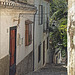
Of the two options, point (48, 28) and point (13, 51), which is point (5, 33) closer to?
point (13, 51)

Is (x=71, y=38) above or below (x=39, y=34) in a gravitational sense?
above

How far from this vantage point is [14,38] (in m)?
9.66

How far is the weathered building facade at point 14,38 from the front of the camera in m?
7.60

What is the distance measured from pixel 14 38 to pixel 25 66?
2568 millimetres

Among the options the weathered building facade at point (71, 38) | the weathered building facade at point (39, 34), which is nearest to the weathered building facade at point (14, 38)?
the weathered building facade at point (39, 34)

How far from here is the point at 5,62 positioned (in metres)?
8.02

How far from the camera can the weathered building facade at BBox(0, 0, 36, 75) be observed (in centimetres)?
760

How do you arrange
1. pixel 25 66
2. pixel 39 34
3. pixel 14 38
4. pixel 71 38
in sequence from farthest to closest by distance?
pixel 39 34, pixel 25 66, pixel 14 38, pixel 71 38

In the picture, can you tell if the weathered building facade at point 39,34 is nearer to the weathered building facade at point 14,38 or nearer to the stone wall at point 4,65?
the weathered building facade at point 14,38

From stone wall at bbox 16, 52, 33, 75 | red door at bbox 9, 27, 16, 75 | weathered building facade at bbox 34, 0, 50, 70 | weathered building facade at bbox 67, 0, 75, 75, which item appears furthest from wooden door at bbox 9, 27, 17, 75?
weathered building facade at bbox 67, 0, 75, 75

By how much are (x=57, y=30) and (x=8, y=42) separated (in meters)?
11.0

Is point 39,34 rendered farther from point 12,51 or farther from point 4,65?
point 4,65

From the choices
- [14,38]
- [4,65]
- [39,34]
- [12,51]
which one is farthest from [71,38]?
[39,34]

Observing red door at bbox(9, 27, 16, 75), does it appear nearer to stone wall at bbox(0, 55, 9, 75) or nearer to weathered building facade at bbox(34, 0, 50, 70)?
stone wall at bbox(0, 55, 9, 75)
